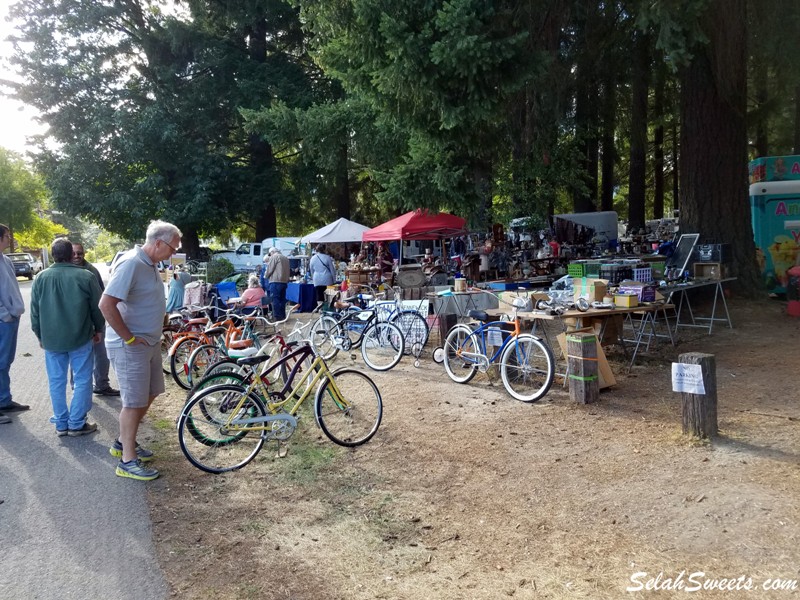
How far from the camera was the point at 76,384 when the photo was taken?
19.5 feet

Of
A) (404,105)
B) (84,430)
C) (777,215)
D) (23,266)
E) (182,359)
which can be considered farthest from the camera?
(23,266)

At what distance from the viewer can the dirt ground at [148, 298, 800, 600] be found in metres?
3.44

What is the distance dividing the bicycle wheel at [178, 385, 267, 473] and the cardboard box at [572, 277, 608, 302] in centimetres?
440

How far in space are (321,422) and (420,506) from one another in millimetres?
1499

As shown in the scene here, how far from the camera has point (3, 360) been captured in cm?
671

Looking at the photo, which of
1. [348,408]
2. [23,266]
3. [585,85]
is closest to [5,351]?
[348,408]

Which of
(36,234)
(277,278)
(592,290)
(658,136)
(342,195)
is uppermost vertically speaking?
(36,234)

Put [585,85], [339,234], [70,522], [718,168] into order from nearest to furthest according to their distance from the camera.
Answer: [70,522] → [718,168] → [585,85] → [339,234]

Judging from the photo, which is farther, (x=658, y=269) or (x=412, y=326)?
(x=658, y=269)

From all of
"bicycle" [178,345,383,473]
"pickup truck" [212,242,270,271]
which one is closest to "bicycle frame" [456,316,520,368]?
"bicycle" [178,345,383,473]

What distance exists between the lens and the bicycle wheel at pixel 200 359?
26.7 feet

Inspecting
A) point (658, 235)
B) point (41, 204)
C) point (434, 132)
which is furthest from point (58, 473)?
point (41, 204)

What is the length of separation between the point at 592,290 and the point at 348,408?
378 cm

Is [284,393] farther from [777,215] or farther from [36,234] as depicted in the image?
[36,234]
